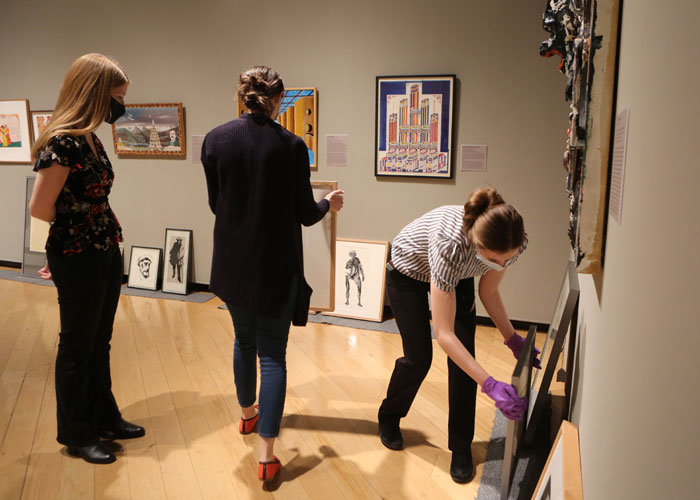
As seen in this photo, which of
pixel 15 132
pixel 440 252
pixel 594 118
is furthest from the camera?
pixel 15 132

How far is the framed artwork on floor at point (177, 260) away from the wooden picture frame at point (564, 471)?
12.7ft

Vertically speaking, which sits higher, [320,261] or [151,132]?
[151,132]

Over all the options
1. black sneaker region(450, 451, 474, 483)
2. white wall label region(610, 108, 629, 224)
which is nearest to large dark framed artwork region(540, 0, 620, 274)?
white wall label region(610, 108, 629, 224)

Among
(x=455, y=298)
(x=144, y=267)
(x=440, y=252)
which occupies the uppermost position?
(x=440, y=252)

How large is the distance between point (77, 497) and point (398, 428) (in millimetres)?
1330

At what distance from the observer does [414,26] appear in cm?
377

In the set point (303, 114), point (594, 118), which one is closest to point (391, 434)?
point (594, 118)

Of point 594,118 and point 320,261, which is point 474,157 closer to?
point 320,261

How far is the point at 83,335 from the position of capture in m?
2.04

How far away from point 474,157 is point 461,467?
2.31 meters

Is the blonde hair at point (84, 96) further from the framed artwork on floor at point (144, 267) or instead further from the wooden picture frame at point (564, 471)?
the framed artwork on floor at point (144, 267)

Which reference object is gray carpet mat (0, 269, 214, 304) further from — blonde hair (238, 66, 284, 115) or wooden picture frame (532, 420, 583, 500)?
wooden picture frame (532, 420, 583, 500)

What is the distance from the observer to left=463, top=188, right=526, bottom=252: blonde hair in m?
1.55

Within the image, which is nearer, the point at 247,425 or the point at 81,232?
the point at 81,232
